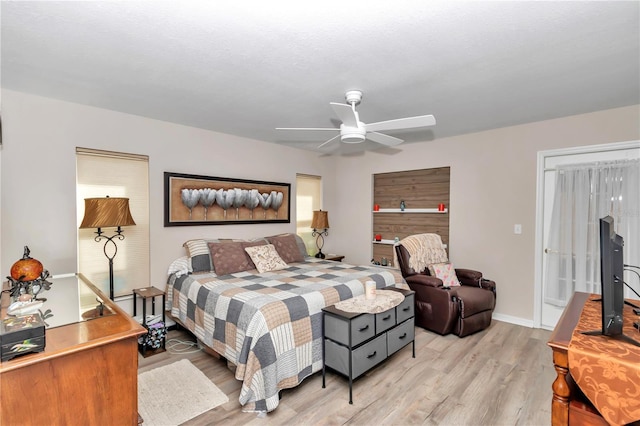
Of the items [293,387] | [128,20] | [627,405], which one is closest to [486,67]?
[627,405]

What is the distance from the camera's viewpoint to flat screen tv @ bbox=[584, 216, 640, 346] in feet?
4.18

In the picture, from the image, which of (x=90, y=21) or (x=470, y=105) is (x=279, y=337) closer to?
(x=90, y=21)

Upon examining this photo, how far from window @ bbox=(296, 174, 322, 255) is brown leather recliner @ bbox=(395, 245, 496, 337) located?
195 centimetres

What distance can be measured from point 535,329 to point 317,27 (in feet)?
13.3

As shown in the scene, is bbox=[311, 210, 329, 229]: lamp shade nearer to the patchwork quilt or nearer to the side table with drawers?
the patchwork quilt

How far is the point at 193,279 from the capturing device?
318 cm

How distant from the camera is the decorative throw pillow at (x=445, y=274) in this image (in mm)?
3861

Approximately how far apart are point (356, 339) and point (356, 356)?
0.13 m

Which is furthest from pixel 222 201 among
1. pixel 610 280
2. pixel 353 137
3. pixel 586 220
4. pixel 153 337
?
pixel 586 220

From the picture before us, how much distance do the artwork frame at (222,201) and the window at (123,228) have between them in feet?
0.90

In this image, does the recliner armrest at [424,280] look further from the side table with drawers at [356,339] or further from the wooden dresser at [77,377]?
the wooden dresser at [77,377]

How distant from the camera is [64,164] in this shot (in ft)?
9.78

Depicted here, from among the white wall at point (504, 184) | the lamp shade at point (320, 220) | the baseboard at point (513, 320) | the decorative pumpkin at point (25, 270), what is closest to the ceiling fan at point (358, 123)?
the white wall at point (504, 184)

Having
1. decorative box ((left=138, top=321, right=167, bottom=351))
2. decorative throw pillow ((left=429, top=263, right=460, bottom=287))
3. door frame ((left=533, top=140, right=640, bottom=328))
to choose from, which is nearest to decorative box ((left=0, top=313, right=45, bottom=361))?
decorative box ((left=138, top=321, right=167, bottom=351))
